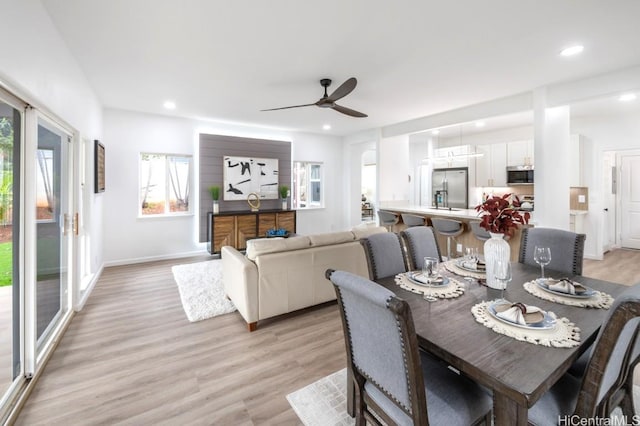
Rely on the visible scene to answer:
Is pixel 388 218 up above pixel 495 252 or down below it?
above

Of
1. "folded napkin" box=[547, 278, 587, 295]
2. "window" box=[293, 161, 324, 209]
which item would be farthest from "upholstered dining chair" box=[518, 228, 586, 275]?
"window" box=[293, 161, 324, 209]

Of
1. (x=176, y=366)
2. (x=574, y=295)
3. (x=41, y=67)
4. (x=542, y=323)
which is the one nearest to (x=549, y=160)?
(x=574, y=295)

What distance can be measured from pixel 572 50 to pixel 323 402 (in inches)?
155

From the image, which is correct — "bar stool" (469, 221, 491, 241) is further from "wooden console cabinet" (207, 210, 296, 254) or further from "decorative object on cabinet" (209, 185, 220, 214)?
"decorative object on cabinet" (209, 185, 220, 214)

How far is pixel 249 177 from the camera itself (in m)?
6.32

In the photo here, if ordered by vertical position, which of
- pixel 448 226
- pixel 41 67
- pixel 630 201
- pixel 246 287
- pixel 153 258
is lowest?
pixel 153 258

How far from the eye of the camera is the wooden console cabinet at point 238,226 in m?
5.52

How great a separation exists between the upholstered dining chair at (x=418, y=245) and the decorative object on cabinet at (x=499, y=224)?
2.02 feet

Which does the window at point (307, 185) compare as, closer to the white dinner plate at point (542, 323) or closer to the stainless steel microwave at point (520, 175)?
the stainless steel microwave at point (520, 175)

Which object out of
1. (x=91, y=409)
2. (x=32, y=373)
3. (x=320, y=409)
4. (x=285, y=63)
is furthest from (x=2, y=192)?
(x=285, y=63)

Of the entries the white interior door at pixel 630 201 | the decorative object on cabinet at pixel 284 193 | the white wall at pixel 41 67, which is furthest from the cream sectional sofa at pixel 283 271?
the white interior door at pixel 630 201

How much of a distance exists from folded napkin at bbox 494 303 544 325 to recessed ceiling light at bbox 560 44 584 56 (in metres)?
2.89

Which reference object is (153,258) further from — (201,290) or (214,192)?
(201,290)

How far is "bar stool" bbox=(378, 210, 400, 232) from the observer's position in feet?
18.5
